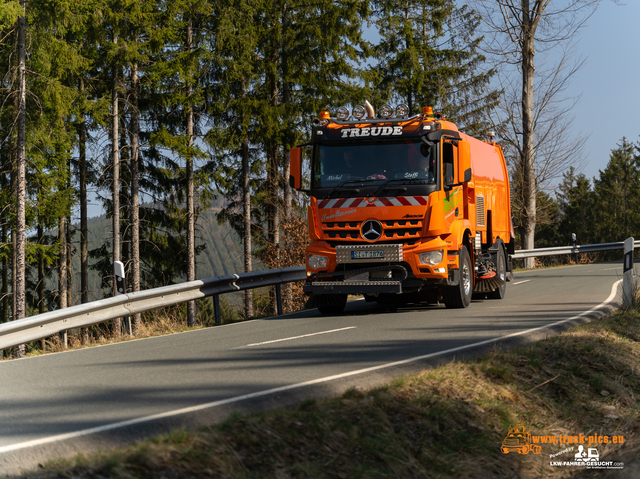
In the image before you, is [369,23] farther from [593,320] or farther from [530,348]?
[530,348]

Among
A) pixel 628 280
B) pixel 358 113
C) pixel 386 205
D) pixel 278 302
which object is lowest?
pixel 278 302

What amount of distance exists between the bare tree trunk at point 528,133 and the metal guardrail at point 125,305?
54.3 feet

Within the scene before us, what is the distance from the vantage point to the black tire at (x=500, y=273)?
15.1 metres

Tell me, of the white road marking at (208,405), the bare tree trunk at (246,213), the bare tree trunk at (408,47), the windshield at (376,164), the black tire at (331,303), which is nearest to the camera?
the white road marking at (208,405)

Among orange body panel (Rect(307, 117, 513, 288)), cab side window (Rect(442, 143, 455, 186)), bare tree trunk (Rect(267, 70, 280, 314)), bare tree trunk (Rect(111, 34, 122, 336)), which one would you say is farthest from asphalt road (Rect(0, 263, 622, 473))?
bare tree trunk (Rect(111, 34, 122, 336))

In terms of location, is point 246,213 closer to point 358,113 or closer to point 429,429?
point 358,113

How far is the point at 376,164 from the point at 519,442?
7336mm

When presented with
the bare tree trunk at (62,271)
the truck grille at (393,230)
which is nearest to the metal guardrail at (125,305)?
the truck grille at (393,230)

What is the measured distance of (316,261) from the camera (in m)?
12.2

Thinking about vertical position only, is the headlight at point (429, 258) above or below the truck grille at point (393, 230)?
below

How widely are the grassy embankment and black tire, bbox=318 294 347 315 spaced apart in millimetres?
5662

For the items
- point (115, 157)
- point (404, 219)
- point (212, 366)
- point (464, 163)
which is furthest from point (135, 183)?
→ point (212, 366)

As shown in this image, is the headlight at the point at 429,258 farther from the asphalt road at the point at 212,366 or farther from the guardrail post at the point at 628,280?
the guardrail post at the point at 628,280

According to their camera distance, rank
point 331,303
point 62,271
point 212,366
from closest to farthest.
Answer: point 212,366
point 331,303
point 62,271
